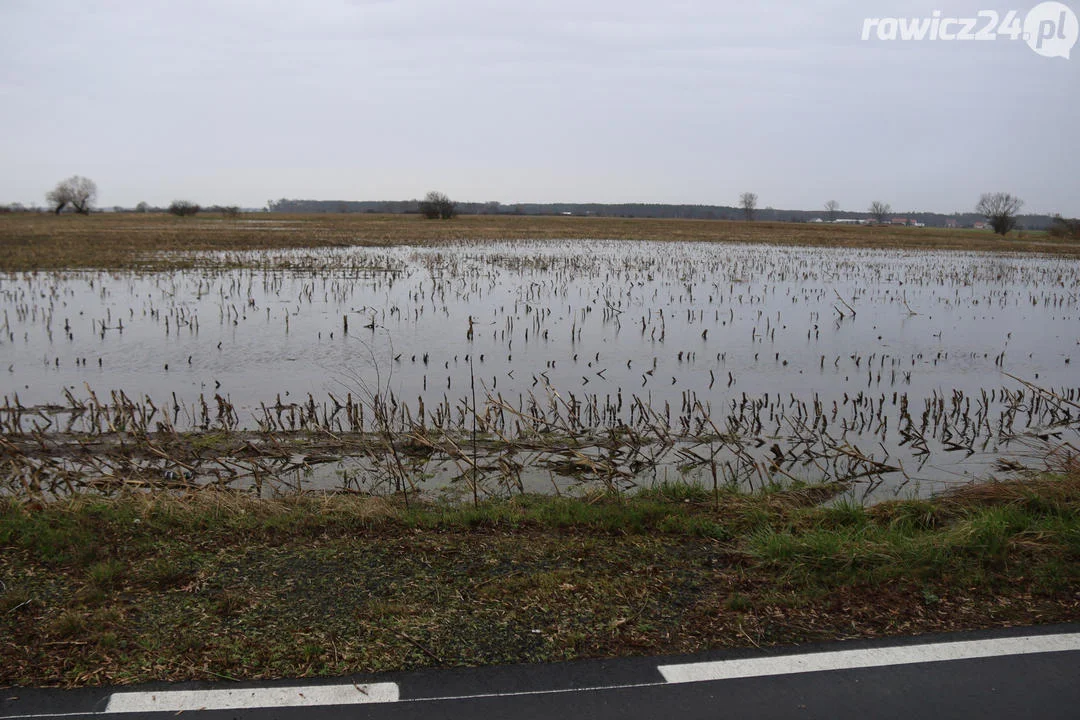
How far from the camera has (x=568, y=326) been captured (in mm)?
17141

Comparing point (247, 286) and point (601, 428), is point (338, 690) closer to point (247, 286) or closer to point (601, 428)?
point (601, 428)

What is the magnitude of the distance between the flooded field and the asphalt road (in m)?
3.07

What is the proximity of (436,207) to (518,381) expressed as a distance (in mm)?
84133

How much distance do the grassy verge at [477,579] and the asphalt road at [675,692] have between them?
6.1 inches

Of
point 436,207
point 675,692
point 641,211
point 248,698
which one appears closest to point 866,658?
point 675,692

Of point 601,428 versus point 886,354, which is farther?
point 886,354

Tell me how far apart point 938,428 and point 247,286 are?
20084mm

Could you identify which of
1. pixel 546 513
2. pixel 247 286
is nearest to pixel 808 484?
pixel 546 513

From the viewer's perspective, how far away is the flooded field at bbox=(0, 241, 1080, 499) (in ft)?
26.8

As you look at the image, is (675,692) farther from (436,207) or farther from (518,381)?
(436,207)

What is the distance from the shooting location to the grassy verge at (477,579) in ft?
12.9

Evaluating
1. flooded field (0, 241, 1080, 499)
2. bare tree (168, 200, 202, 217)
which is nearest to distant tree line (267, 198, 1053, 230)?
bare tree (168, 200, 202, 217)

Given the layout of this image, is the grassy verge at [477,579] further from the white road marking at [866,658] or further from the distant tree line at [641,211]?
the distant tree line at [641,211]

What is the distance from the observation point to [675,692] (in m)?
3.61
